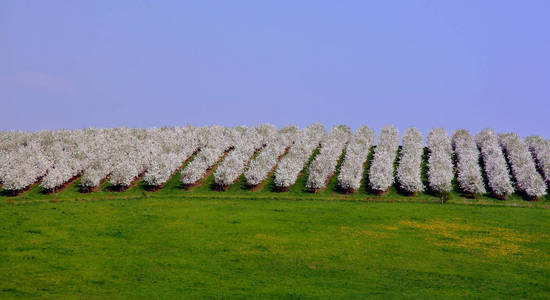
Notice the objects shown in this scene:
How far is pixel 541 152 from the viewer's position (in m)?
95.5

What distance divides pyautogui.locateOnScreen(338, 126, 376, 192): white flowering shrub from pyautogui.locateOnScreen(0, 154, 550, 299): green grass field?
12.4 ft

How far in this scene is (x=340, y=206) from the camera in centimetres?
6631

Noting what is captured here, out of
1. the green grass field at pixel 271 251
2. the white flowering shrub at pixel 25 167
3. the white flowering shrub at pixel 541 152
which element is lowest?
the green grass field at pixel 271 251

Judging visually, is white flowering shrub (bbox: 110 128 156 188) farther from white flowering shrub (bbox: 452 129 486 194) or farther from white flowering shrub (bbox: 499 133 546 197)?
white flowering shrub (bbox: 499 133 546 197)

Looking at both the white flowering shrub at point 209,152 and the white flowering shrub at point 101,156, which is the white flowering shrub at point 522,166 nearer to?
the white flowering shrub at point 209,152

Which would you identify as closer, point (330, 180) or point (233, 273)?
point (233, 273)

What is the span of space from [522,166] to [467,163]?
31.4 feet

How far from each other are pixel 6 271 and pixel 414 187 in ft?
181

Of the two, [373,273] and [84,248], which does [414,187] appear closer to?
[373,273]

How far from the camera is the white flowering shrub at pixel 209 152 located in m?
79.0

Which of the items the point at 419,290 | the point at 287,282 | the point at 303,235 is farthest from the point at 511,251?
the point at 287,282

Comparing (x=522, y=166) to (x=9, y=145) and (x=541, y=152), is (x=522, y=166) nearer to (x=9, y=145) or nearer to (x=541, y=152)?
(x=541, y=152)

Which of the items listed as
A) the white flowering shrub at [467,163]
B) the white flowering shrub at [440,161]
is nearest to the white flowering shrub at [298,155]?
the white flowering shrub at [440,161]

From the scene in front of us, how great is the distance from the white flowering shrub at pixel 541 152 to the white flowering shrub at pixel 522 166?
1.69 m
